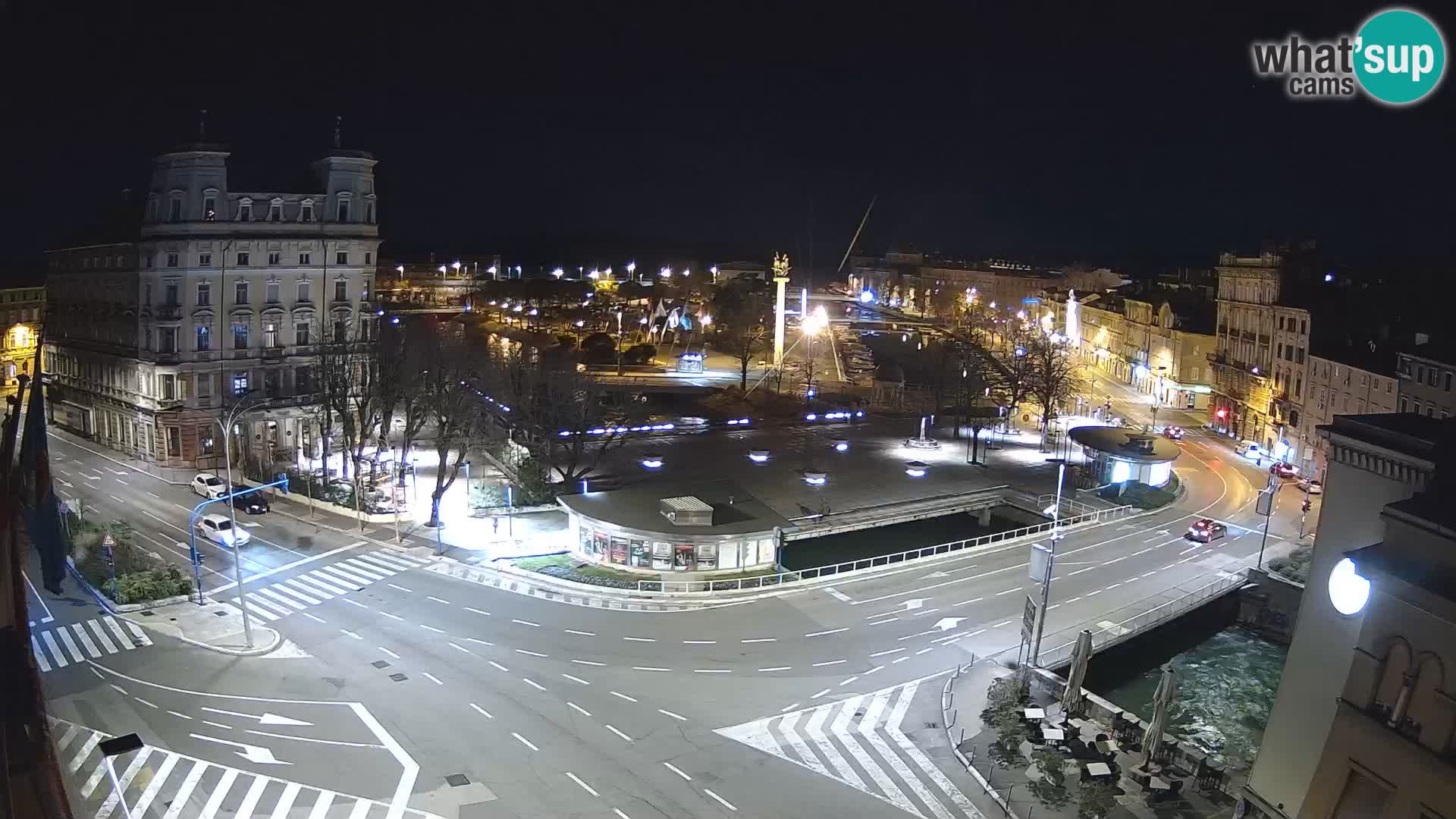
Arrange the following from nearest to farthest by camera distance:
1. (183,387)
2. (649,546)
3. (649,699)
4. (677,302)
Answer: (649,699) → (649,546) → (183,387) → (677,302)

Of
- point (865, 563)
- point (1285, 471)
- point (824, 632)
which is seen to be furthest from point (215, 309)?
point (1285, 471)

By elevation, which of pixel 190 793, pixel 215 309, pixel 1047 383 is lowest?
pixel 190 793

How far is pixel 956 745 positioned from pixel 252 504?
3882cm

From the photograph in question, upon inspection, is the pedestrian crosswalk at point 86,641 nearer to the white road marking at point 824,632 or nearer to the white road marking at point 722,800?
the white road marking at point 722,800

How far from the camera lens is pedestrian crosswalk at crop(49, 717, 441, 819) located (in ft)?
79.6

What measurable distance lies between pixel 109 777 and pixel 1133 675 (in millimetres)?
36126

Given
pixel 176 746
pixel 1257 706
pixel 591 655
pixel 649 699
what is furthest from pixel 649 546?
pixel 1257 706

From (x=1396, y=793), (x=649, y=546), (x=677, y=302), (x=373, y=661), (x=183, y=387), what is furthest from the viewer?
(x=677, y=302)

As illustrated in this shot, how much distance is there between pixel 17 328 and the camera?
77.5 m

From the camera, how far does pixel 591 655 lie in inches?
1377

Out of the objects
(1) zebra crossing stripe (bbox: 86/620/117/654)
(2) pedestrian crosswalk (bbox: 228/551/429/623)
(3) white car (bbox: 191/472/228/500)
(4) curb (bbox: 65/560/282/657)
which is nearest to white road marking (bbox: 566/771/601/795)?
(4) curb (bbox: 65/560/282/657)

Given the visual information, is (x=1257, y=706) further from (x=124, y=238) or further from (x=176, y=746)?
(x=124, y=238)

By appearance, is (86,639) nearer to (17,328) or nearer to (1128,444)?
(1128,444)

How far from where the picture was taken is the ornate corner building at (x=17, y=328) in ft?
249
